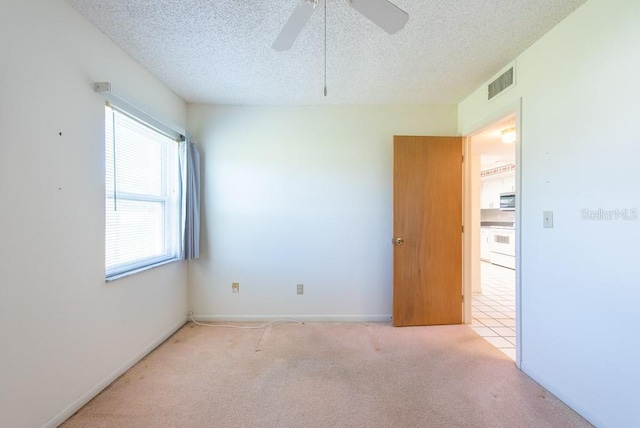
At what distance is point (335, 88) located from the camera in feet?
8.55

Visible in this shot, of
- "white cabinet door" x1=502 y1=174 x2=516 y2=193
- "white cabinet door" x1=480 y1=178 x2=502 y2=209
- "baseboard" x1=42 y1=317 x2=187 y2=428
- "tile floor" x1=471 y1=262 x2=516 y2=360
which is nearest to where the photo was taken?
"baseboard" x1=42 y1=317 x2=187 y2=428

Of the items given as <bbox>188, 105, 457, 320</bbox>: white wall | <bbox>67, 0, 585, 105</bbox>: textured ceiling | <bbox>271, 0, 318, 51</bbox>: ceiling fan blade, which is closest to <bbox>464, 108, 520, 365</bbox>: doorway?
<bbox>67, 0, 585, 105</bbox>: textured ceiling

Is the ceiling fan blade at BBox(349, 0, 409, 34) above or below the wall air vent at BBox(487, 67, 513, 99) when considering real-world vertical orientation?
below

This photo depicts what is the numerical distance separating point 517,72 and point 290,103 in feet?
6.91

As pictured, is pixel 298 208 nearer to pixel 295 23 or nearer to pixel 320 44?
pixel 320 44

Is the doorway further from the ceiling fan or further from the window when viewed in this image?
the window

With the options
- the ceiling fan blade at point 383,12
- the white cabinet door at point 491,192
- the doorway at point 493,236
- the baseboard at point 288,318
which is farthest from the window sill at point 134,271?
the white cabinet door at point 491,192

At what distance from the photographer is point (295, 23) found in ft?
4.18

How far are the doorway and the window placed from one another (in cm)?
307

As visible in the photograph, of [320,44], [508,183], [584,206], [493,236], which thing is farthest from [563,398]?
[508,183]

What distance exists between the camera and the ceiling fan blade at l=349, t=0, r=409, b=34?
1.14 metres

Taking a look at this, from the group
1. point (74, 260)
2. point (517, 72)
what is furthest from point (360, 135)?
point (74, 260)

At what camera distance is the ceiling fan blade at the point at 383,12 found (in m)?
1.14

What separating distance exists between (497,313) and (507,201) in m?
3.78
